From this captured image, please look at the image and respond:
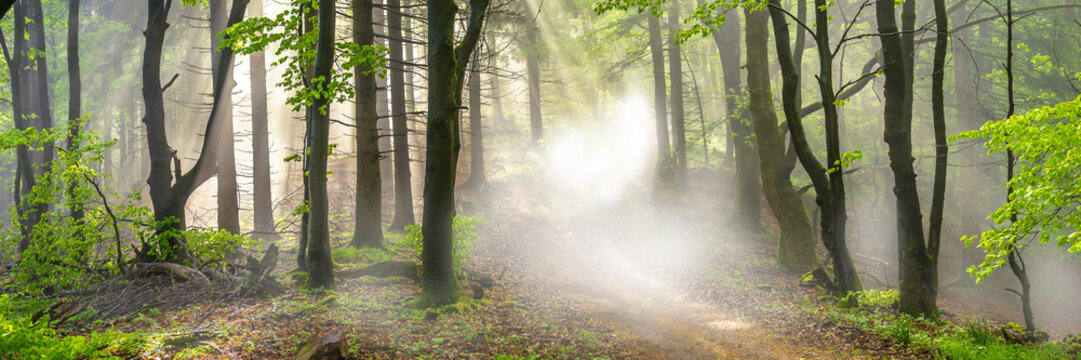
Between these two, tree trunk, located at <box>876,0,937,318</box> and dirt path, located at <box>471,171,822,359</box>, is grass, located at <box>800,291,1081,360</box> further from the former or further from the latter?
dirt path, located at <box>471,171,822,359</box>

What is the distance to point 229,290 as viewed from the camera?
267 inches

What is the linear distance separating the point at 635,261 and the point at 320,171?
862 cm

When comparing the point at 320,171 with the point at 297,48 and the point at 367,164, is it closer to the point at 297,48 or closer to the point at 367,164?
the point at 297,48

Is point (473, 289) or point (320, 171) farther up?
point (320, 171)

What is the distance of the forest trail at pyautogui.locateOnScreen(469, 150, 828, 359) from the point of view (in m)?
7.33

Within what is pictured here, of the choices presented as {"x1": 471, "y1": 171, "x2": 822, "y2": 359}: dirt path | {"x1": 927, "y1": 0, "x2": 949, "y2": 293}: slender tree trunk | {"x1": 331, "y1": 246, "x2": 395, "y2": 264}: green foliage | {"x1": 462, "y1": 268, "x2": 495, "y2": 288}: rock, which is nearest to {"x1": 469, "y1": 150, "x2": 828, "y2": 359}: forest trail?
{"x1": 471, "y1": 171, "x2": 822, "y2": 359}: dirt path

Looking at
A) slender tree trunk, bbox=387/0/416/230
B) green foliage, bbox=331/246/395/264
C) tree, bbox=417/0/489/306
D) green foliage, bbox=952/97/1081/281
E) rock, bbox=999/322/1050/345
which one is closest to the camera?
green foliage, bbox=952/97/1081/281

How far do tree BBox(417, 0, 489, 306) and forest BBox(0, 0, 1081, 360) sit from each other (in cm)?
3

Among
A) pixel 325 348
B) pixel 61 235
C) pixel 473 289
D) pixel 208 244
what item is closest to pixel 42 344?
pixel 325 348

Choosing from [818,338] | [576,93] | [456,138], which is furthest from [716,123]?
[576,93]

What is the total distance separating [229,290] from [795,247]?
11206mm

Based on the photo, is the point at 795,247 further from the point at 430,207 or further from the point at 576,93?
the point at 576,93

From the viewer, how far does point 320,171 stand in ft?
24.0

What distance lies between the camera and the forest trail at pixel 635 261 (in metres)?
7.33
